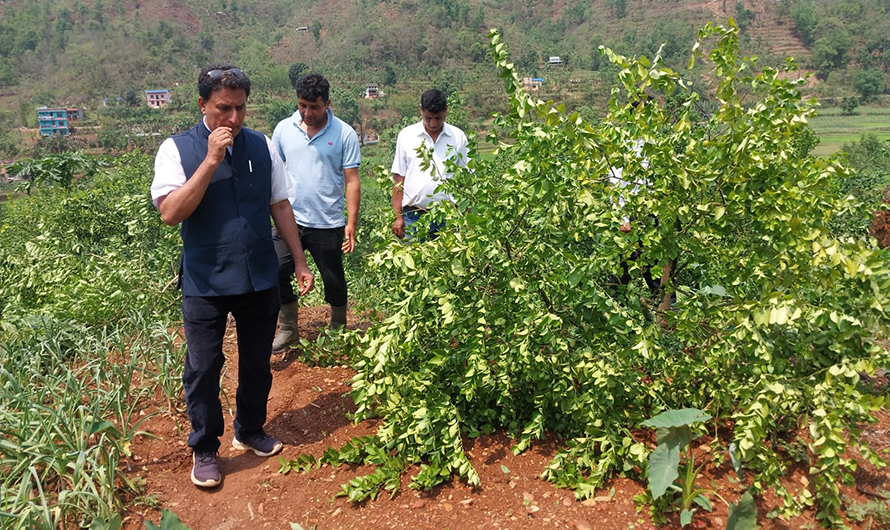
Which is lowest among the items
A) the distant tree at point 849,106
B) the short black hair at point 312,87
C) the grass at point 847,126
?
the grass at point 847,126

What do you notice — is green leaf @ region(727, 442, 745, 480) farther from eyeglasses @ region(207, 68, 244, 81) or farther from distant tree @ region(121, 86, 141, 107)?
distant tree @ region(121, 86, 141, 107)

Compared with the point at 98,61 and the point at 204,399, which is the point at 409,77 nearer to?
the point at 98,61

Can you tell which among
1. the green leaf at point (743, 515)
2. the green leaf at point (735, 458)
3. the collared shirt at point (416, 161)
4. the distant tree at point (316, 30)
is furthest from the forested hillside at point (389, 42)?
the green leaf at point (743, 515)

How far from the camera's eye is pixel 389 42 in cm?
7075

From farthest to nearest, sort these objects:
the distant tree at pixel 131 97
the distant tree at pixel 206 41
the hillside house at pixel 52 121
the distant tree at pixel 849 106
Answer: the distant tree at pixel 206 41 < the distant tree at pixel 131 97 < the hillside house at pixel 52 121 < the distant tree at pixel 849 106

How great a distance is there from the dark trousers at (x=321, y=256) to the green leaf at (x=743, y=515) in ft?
8.29

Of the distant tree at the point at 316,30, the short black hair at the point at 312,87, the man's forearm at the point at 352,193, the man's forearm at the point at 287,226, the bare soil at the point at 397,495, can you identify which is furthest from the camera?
the distant tree at the point at 316,30

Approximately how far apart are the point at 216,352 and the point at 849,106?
55874mm

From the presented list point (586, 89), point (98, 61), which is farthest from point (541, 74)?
point (98, 61)

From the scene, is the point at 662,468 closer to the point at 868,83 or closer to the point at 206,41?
the point at 868,83

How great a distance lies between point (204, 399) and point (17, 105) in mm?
73274

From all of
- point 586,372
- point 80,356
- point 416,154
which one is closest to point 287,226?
point 416,154

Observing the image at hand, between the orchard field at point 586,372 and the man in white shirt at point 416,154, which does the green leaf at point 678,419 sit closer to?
the orchard field at point 586,372

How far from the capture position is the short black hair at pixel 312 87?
3807mm
